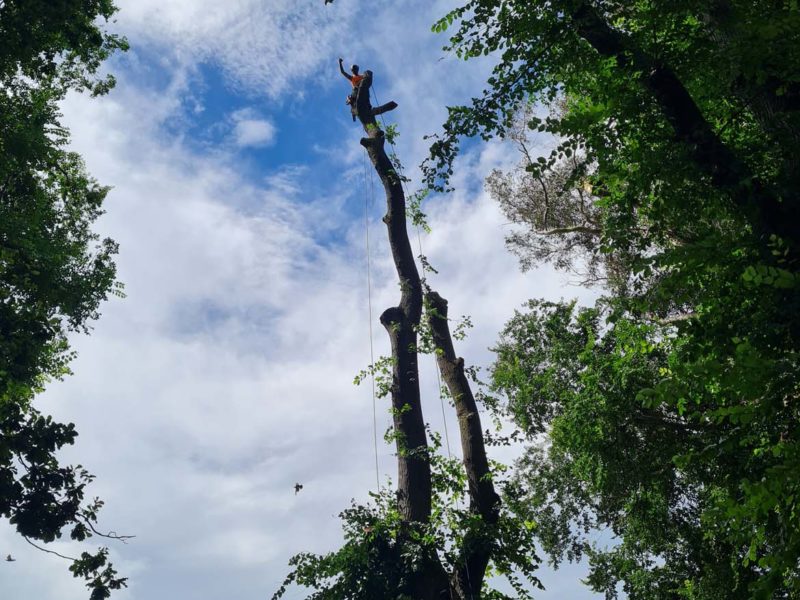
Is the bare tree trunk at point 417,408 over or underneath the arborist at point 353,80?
underneath

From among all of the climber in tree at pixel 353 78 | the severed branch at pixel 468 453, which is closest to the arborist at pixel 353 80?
the climber in tree at pixel 353 78

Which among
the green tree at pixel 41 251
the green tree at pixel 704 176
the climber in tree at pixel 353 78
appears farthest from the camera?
the climber in tree at pixel 353 78

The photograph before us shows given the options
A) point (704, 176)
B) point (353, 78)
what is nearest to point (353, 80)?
point (353, 78)

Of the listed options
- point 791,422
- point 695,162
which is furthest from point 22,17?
point 791,422

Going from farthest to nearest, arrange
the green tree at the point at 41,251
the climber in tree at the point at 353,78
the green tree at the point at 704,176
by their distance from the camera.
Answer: the climber in tree at the point at 353,78 → the green tree at the point at 41,251 → the green tree at the point at 704,176

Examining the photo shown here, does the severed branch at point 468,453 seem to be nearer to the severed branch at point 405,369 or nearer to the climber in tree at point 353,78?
the severed branch at point 405,369

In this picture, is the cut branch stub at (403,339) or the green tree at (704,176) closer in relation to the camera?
the green tree at (704,176)

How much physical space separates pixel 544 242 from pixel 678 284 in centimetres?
1408

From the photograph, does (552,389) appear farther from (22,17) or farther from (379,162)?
(22,17)

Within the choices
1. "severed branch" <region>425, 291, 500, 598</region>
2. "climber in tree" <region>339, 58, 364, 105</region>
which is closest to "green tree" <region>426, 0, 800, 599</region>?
"severed branch" <region>425, 291, 500, 598</region>

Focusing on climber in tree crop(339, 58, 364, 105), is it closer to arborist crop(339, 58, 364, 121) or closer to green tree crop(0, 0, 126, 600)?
arborist crop(339, 58, 364, 121)

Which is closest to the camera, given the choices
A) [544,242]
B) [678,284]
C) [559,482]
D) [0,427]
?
[678,284]

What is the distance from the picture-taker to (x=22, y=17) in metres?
9.95

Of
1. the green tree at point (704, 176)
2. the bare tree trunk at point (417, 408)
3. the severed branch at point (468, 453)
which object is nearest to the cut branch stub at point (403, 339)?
the bare tree trunk at point (417, 408)
